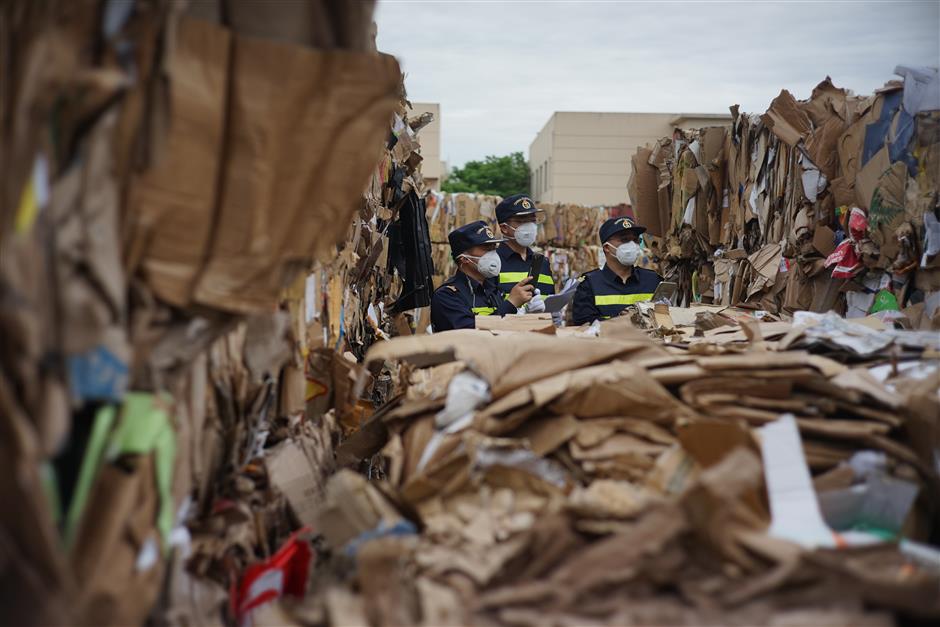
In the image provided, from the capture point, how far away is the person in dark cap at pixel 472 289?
519 centimetres

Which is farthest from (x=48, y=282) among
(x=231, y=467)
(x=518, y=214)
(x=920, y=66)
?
(x=518, y=214)

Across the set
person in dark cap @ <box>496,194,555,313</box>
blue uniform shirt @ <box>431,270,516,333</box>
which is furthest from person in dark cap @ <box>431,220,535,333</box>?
person in dark cap @ <box>496,194,555,313</box>

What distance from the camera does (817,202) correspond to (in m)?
4.85

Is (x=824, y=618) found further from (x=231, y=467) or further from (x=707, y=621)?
(x=231, y=467)

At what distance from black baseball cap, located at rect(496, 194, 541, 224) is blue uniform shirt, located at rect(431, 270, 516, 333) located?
717mm

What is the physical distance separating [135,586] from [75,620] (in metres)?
0.20

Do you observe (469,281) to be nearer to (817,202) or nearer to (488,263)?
(488,263)

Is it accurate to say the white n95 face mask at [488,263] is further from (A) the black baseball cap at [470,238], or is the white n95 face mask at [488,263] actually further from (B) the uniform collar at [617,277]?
(B) the uniform collar at [617,277]

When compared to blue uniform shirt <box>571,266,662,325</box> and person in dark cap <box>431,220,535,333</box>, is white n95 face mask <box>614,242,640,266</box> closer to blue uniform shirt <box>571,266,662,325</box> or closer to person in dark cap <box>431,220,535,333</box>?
blue uniform shirt <box>571,266,662,325</box>

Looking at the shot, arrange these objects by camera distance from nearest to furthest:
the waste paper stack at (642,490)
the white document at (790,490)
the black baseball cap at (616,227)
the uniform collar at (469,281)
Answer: the waste paper stack at (642,490) → the white document at (790,490) → the uniform collar at (469,281) → the black baseball cap at (616,227)

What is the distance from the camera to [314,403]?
3041 millimetres

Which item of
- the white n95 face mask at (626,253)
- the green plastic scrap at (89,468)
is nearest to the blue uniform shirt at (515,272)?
the white n95 face mask at (626,253)

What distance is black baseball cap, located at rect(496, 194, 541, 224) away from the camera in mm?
6348

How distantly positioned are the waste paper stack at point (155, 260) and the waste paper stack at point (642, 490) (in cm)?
36
